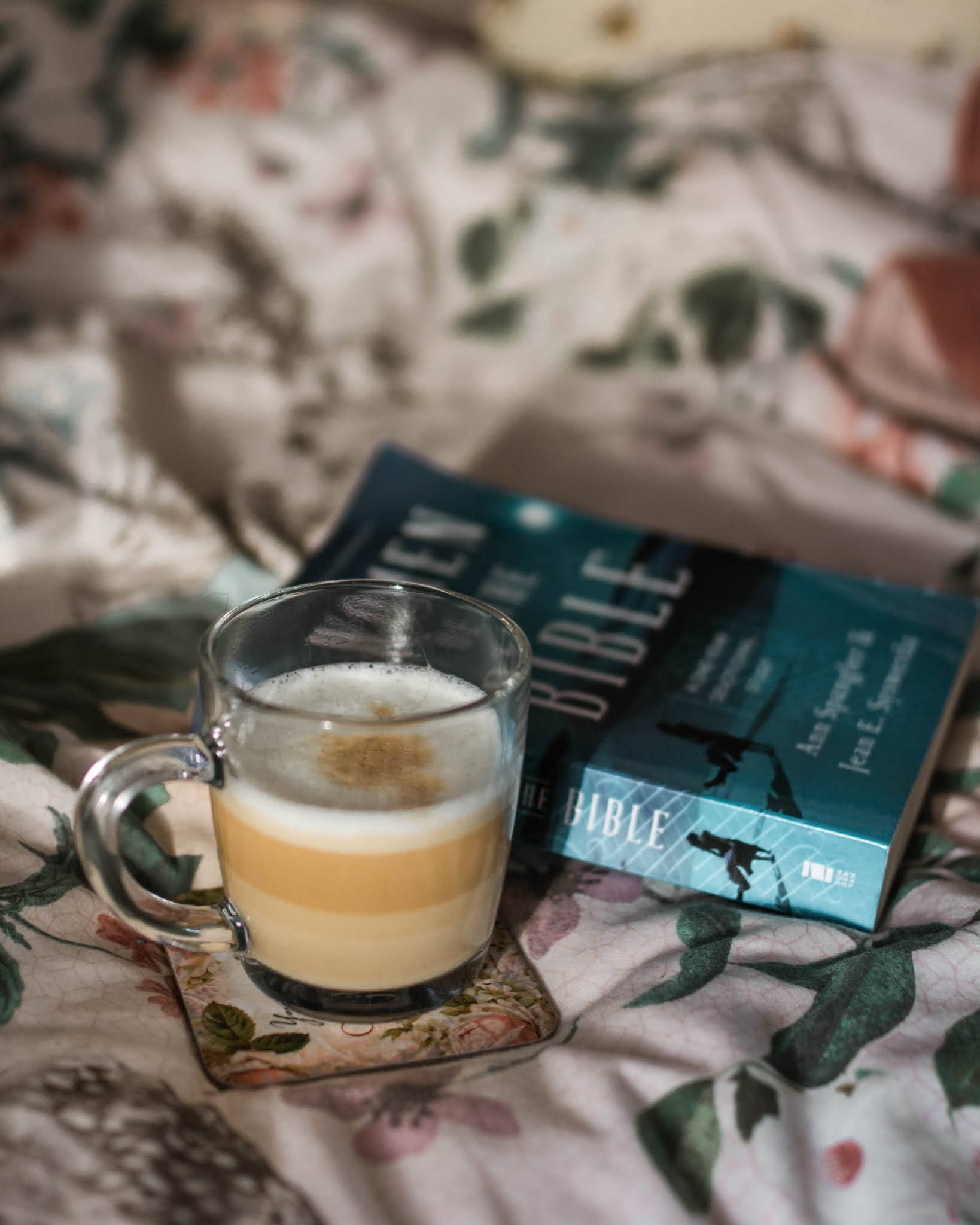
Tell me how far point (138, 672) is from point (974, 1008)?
0.42 metres

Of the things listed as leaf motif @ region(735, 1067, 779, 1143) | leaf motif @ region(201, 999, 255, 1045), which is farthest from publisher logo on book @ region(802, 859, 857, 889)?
leaf motif @ region(201, 999, 255, 1045)

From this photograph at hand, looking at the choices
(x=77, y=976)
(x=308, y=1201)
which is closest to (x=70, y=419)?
(x=77, y=976)

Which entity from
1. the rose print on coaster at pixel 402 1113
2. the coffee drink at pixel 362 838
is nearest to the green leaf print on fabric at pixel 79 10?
the coffee drink at pixel 362 838

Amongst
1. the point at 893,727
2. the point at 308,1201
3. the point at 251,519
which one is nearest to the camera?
the point at 308,1201

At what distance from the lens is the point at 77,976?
1.34 feet

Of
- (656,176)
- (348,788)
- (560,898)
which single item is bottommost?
(560,898)

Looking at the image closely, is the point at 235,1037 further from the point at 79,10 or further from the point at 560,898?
the point at 79,10

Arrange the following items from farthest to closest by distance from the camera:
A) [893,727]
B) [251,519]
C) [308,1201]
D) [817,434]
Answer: [817,434] < [251,519] < [893,727] < [308,1201]

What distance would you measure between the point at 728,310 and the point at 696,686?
1.56 feet

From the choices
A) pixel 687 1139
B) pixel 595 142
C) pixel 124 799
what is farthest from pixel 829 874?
pixel 595 142

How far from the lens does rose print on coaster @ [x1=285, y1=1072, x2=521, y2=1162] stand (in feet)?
1.16

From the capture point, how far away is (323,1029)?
413 mm

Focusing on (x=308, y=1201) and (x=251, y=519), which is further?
(x=251, y=519)

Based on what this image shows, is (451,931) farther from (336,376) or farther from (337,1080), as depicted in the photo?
(336,376)
